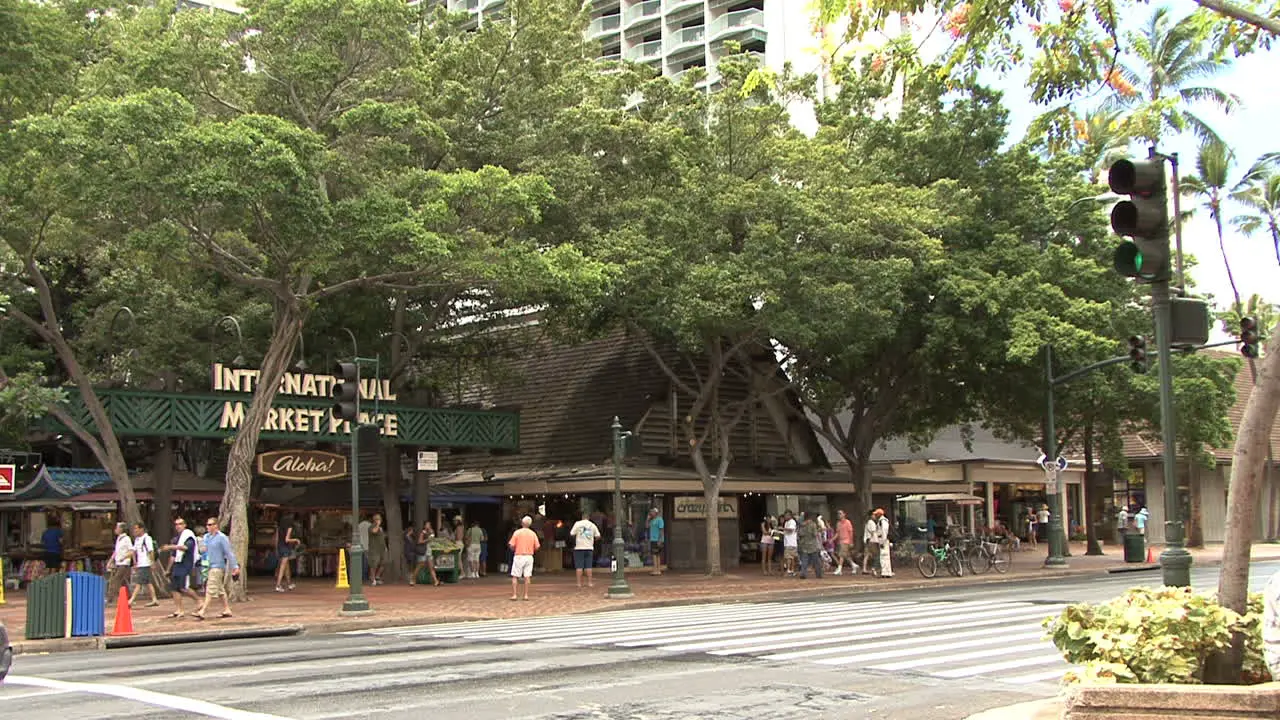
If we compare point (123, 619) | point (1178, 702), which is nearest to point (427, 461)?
point (123, 619)

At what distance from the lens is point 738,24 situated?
7650cm

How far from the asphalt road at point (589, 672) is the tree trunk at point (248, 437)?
656 centimetres

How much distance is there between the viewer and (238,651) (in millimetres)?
16312

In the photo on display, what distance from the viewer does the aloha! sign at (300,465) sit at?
2628 centimetres

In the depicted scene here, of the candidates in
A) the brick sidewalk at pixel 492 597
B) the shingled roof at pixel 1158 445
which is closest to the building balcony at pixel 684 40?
the shingled roof at pixel 1158 445

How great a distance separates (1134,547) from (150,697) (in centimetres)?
3035

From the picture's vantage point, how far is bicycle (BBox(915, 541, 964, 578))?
30.8 meters

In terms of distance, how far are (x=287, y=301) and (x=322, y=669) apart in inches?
498

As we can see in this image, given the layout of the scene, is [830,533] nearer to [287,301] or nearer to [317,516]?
[317,516]

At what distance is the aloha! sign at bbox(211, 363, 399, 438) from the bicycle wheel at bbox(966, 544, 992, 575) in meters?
15.5

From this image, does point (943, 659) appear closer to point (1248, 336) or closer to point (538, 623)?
point (538, 623)

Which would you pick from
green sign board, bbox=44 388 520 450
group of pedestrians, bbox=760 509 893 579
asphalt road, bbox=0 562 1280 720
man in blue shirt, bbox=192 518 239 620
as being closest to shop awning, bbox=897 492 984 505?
group of pedestrians, bbox=760 509 893 579

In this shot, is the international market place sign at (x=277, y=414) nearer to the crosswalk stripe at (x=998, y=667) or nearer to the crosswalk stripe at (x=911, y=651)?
the crosswalk stripe at (x=911, y=651)

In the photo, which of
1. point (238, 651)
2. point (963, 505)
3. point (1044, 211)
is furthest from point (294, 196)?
point (963, 505)
